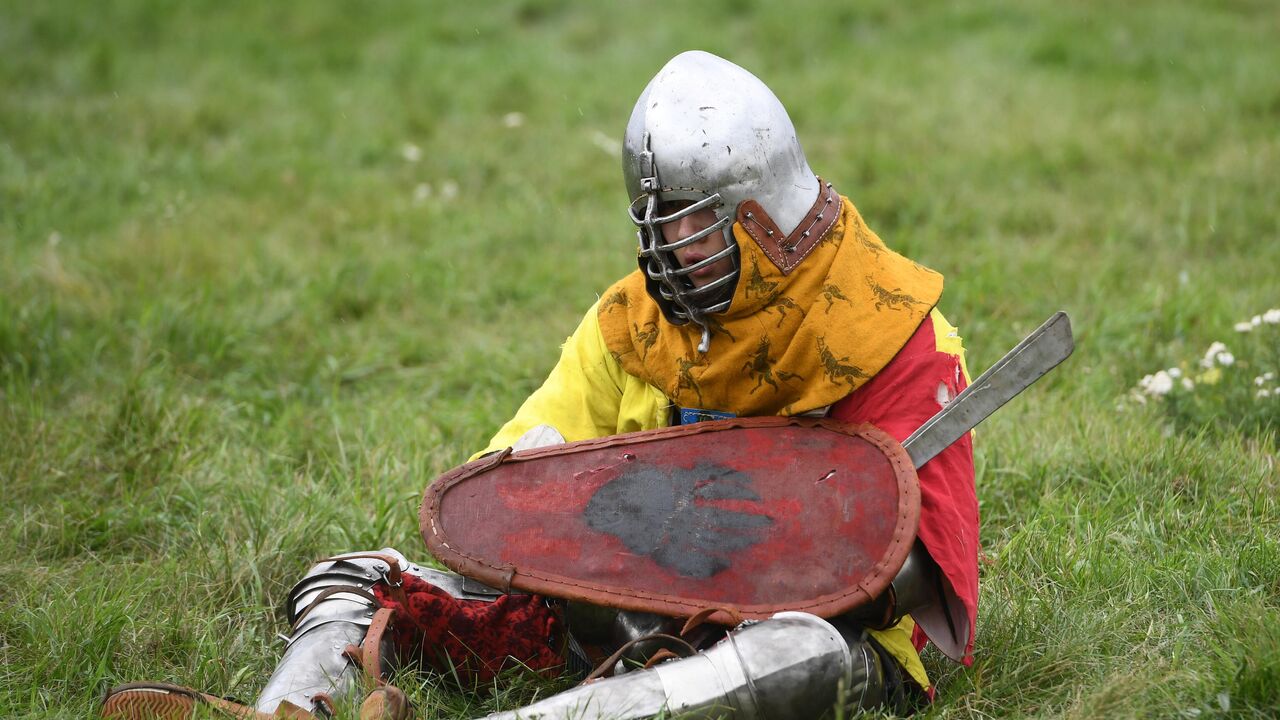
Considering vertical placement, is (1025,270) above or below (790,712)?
below

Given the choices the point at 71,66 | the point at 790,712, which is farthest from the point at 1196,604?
the point at 71,66

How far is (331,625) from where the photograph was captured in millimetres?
2740

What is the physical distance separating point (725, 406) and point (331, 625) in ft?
3.33

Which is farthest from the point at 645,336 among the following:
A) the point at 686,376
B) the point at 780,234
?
the point at 780,234

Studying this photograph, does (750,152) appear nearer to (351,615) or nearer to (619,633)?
(619,633)

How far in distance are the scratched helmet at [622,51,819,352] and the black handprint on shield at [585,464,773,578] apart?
0.31m

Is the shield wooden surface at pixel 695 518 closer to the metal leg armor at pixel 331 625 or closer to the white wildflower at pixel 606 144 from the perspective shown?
the metal leg armor at pixel 331 625

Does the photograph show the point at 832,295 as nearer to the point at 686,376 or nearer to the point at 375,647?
the point at 686,376

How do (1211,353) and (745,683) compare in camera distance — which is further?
(1211,353)

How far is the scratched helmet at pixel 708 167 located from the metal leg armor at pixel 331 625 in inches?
37.1

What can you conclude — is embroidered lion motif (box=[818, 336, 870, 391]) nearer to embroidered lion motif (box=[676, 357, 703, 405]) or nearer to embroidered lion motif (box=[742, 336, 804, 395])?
embroidered lion motif (box=[742, 336, 804, 395])

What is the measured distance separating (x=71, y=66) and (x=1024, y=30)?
20.2ft

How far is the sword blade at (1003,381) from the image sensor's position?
2.38 meters

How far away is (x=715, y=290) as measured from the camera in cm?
268
